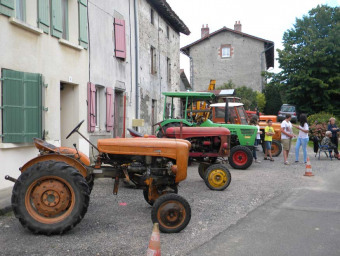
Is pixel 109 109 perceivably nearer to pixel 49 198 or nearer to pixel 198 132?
pixel 198 132

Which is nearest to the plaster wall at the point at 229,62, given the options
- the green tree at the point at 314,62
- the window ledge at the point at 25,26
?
the green tree at the point at 314,62

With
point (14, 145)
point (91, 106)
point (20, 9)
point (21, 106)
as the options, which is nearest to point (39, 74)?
point (21, 106)

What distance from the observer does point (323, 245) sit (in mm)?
4434

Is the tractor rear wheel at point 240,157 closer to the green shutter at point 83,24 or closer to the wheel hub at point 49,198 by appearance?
the green shutter at point 83,24

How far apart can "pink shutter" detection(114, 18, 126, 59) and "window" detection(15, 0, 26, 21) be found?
16.3 feet

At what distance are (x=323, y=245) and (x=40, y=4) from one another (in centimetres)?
758

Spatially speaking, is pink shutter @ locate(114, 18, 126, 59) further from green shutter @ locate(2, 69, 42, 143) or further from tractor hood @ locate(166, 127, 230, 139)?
green shutter @ locate(2, 69, 42, 143)

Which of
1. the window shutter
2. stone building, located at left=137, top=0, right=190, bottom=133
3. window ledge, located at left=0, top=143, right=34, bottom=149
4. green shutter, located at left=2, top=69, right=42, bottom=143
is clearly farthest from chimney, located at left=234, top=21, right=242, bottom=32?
window ledge, located at left=0, top=143, right=34, bottom=149

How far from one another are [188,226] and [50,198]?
5.89 ft

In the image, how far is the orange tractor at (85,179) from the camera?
4703 millimetres

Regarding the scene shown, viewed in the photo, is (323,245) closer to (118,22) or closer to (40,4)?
(40,4)

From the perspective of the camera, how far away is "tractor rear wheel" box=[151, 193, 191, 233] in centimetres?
495

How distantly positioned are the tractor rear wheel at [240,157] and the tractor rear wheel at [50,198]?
23.1ft

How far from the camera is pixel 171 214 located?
497 centimetres
